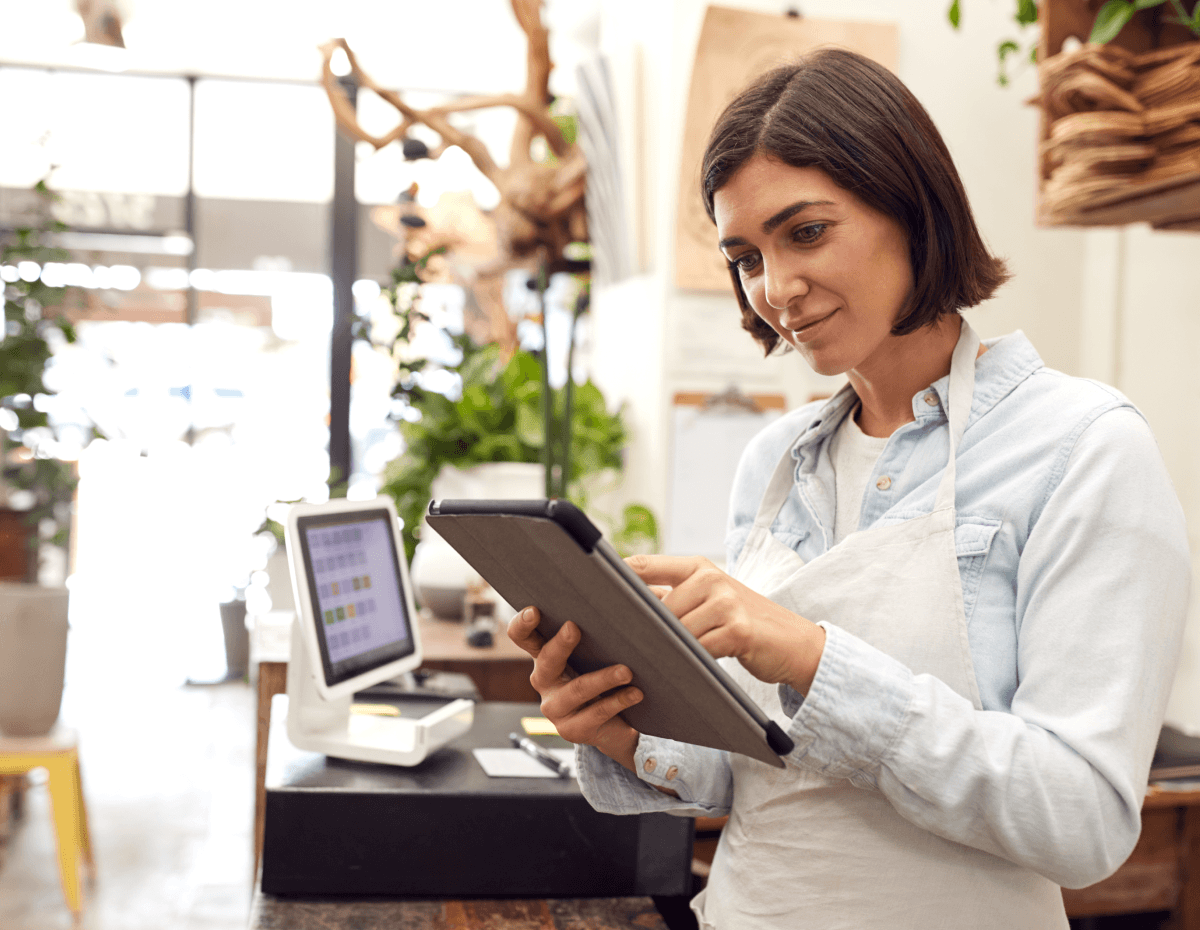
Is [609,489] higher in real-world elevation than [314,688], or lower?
higher

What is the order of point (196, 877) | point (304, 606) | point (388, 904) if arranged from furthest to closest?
point (196, 877) → point (304, 606) → point (388, 904)

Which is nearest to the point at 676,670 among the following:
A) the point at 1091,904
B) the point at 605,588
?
the point at 605,588

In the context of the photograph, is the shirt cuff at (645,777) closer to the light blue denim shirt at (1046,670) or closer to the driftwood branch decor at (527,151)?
the light blue denim shirt at (1046,670)

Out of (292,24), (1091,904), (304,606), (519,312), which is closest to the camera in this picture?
(304,606)

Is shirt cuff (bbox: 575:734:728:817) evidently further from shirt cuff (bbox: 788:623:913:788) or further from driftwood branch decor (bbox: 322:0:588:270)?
driftwood branch decor (bbox: 322:0:588:270)

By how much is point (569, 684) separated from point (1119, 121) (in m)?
1.18

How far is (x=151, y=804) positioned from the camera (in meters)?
4.15

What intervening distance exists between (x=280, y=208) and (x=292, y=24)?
1.16 m

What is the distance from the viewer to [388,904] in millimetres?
1326

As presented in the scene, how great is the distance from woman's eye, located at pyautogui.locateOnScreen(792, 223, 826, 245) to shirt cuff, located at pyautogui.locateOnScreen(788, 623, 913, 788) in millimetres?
337

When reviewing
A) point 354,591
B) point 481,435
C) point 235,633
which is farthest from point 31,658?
point 235,633

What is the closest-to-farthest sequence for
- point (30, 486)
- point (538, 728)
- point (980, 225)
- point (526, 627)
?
point (526, 627) < point (538, 728) < point (980, 225) < point (30, 486)

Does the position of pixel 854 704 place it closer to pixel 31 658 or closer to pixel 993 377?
pixel 993 377

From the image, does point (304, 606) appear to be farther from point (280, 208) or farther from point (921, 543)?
point (280, 208)
